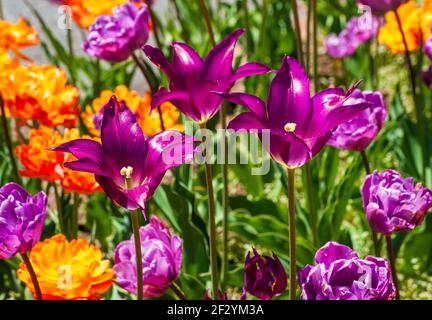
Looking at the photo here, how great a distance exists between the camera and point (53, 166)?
1.60 m

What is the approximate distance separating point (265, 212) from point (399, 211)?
0.89 meters

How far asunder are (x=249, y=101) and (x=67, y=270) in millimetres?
449

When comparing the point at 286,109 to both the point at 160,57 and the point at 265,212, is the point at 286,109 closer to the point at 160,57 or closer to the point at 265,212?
the point at 160,57

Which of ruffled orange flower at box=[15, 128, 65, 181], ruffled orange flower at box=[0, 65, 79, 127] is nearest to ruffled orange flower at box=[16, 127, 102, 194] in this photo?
ruffled orange flower at box=[15, 128, 65, 181]

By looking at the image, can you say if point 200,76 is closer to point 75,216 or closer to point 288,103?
point 288,103

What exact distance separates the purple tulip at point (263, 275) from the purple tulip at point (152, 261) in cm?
20

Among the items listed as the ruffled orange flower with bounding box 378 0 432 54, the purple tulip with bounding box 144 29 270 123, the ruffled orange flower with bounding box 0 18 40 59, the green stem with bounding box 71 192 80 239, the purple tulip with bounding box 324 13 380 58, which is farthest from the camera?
the purple tulip with bounding box 324 13 380 58

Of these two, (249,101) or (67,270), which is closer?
(249,101)

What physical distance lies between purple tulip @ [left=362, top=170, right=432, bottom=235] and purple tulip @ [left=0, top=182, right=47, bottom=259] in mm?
449

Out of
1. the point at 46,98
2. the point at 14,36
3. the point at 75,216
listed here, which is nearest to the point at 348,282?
the point at 75,216

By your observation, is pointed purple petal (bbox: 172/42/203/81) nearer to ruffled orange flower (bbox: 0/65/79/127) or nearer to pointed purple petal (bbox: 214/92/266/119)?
pointed purple petal (bbox: 214/92/266/119)

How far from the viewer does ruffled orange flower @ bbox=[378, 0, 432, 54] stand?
2.37 m

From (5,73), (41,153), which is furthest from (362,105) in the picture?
(5,73)

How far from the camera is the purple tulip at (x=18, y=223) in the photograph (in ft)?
3.91
